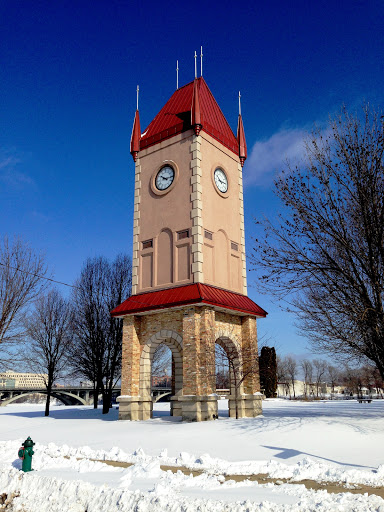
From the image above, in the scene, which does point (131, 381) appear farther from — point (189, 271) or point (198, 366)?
point (189, 271)

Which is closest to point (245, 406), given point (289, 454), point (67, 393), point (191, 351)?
point (191, 351)

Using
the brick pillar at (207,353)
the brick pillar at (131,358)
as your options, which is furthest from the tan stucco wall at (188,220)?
the brick pillar at (131,358)

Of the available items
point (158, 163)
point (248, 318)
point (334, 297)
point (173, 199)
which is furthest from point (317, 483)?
point (158, 163)

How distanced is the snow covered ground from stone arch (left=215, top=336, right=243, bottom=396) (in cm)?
461

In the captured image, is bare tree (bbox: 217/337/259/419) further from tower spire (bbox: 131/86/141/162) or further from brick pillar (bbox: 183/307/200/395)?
tower spire (bbox: 131/86/141/162)

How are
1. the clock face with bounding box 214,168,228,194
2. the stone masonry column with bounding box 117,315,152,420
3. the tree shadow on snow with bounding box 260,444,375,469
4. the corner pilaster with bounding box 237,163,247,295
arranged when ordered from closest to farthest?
the tree shadow on snow with bounding box 260,444,375,469, the stone masonry column with bounding box 117,315,152,420, the clock face with bounding box 214,168,228,194, the corner pilaster with bounding box 237,163,247,295

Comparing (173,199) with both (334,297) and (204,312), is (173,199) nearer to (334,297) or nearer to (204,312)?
(204,312)

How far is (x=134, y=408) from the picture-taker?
1977 cm

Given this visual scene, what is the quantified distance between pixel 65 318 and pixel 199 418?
16316 mm

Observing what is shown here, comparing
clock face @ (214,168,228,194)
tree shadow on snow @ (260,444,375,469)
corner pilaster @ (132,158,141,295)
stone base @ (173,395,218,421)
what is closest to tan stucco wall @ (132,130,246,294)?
corner pilaster @ (132,158,141,295)

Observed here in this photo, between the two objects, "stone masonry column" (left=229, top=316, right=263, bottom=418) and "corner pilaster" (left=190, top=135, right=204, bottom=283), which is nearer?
"corner pilaster" (left=190, top=135, right=204, bottom=283)

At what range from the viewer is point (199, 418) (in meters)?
17.4

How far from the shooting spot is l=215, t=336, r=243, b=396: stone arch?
2027cm

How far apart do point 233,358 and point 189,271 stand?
15.3 feet
